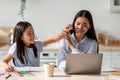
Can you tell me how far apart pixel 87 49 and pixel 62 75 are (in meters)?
0.55

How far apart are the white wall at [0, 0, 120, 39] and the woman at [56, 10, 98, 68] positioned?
1800mm

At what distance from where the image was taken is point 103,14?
433cm

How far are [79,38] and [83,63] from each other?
0.56 meters

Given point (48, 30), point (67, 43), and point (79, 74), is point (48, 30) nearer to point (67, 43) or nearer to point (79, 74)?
point (67, 43)

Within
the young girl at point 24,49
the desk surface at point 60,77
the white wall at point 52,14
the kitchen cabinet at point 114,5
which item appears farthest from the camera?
the white wall at point 52,14

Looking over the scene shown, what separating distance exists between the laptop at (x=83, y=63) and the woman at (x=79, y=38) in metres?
0.31

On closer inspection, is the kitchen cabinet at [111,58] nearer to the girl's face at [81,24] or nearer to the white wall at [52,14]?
the white wall at [52,14]

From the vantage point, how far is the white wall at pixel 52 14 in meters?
4.22

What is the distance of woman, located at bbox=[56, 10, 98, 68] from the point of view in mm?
2412

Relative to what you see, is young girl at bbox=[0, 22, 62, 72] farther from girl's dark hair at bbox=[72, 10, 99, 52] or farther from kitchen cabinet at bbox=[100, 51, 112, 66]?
kitchen cabinet at bbox=[100, 51, 112, 66]

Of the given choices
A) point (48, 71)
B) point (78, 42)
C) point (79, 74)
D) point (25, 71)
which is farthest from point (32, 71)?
point (78, 42)

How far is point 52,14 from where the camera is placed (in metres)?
4.28

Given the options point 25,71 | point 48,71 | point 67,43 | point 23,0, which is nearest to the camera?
point 48,71

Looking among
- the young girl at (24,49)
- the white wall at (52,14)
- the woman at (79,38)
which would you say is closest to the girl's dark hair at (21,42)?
the young girl at (24,49)
